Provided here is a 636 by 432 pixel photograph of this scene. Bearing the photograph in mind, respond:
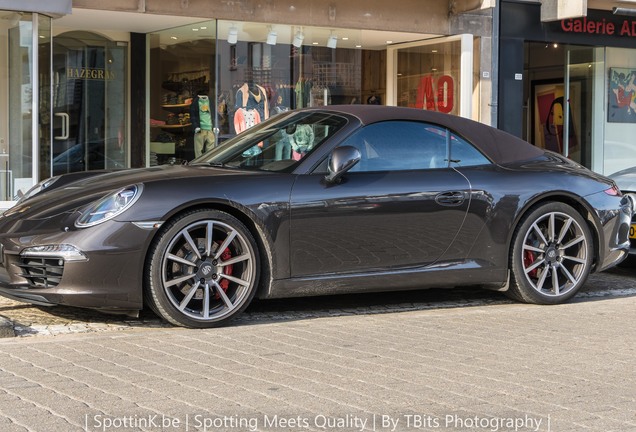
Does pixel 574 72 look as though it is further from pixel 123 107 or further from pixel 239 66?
pixel 123 107

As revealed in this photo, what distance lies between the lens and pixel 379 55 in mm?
16406

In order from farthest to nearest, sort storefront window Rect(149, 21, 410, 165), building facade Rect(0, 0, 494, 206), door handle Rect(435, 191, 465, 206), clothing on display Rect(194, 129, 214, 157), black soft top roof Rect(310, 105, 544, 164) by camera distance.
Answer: clothing on display Rect(194, 129, 214, 157) < storefront window Rect(149, 21, 410, 165) < building facade Rect(0, 0, 494, 206) < black soft top roof Rect(310, 105, 544, 164) < door handle Rect(435, 191, 465, 206)

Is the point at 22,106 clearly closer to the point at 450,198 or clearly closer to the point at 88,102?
the point at 88,102

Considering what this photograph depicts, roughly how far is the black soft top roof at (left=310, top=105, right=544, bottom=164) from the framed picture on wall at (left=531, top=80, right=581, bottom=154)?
11338mm

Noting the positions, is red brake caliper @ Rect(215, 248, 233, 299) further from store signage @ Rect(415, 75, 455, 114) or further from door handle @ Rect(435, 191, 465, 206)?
store signage @ Rect(415, 75, 455, 114)

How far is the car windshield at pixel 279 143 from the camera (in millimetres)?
6949

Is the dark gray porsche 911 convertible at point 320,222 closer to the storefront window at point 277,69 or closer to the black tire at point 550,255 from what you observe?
the black tire at point 550,255

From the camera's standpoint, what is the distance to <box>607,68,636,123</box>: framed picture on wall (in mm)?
18547

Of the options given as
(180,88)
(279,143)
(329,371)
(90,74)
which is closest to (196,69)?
(180,88)

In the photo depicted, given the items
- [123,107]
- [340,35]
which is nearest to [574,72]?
[340,35]

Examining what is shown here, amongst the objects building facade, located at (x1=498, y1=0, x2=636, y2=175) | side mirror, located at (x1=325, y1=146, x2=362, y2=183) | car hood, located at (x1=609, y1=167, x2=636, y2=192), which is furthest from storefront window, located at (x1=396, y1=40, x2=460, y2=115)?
side mirror, located at (x1=325, y1=146, x2=362, y2=183)

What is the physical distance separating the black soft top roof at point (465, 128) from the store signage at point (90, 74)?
29.4ft

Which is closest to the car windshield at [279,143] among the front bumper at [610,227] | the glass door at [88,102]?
the front bumper at [610,227]

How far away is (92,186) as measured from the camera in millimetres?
6598
